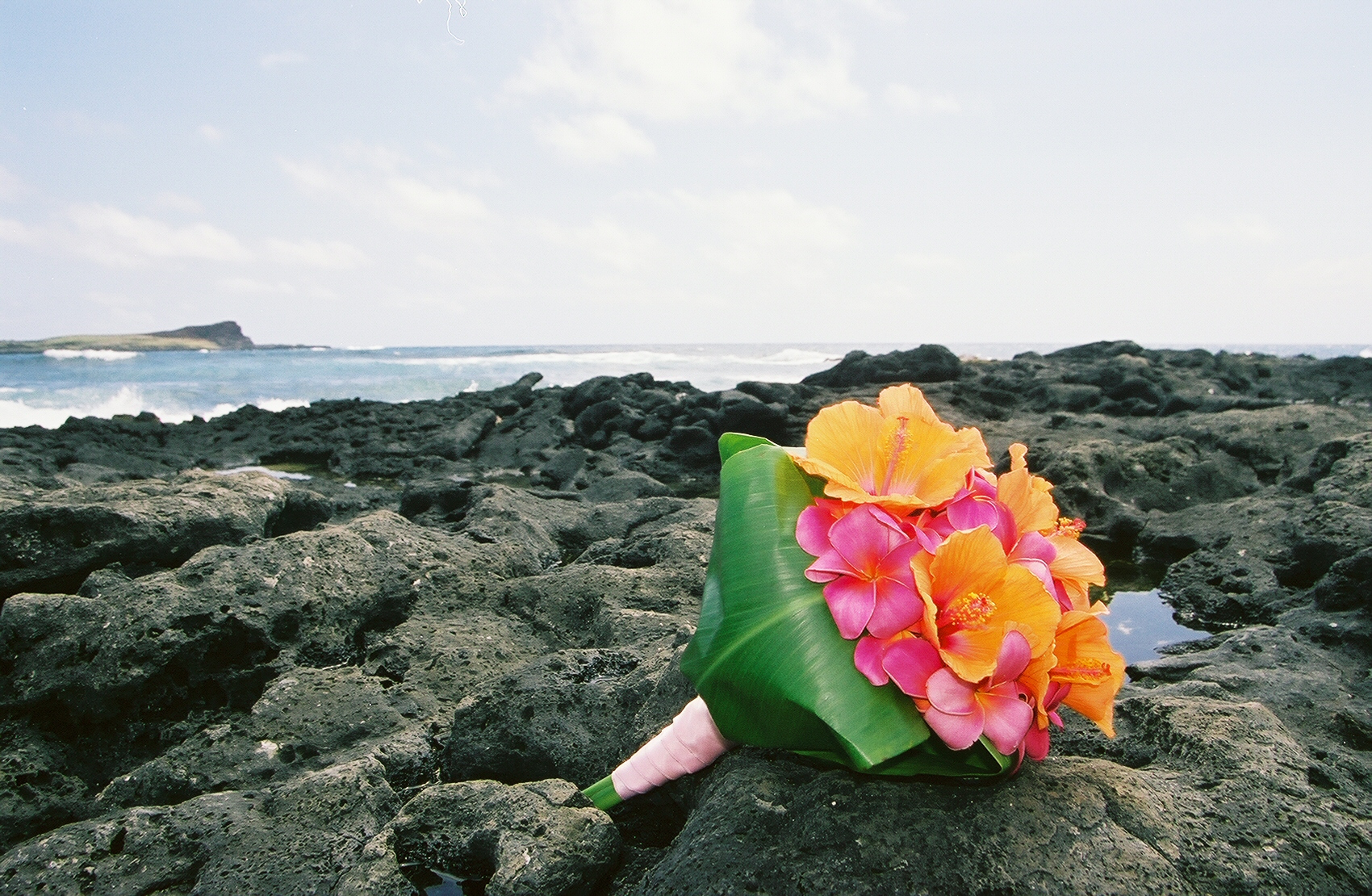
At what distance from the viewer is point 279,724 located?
194cm

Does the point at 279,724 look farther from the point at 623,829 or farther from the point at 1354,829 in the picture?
the point at 1354,829

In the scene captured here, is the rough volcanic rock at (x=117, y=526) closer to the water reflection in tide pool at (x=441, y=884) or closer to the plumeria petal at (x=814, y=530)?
the water reflection in tide pool at (x=441, y=884)

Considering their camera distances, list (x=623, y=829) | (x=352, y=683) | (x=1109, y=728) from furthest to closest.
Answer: (x=352, y=683) → (x=623, y=829) → (x=1109, y=728)

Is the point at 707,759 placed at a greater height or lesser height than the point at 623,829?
greater

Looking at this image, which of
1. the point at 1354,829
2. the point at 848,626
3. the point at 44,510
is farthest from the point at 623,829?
the point at 44,510

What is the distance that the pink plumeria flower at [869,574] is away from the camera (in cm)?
106

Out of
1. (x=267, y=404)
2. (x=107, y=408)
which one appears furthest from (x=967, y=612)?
(x=107, y=408)

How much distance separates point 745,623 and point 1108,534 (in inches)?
197

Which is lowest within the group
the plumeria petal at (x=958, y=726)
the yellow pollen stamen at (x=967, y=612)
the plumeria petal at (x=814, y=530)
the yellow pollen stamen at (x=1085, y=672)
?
the plumeria petal at (x=958, y=726)

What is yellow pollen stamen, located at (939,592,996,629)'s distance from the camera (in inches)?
41.4

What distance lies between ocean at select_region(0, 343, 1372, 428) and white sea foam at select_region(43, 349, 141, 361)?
92mm

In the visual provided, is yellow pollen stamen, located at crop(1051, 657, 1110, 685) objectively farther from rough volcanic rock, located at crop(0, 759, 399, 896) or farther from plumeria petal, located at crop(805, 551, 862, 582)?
rough volcanic rock, located at crop(0, 759, 399, 896)

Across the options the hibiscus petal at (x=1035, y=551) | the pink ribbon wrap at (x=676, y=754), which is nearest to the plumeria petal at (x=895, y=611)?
the hibiscus petal at (x=1035, y=551)

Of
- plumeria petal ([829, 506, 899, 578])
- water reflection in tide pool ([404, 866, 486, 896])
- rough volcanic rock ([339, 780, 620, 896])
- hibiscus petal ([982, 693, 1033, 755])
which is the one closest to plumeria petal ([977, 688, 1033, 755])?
hibiscus petal ([982, 693, 1033, 755])
